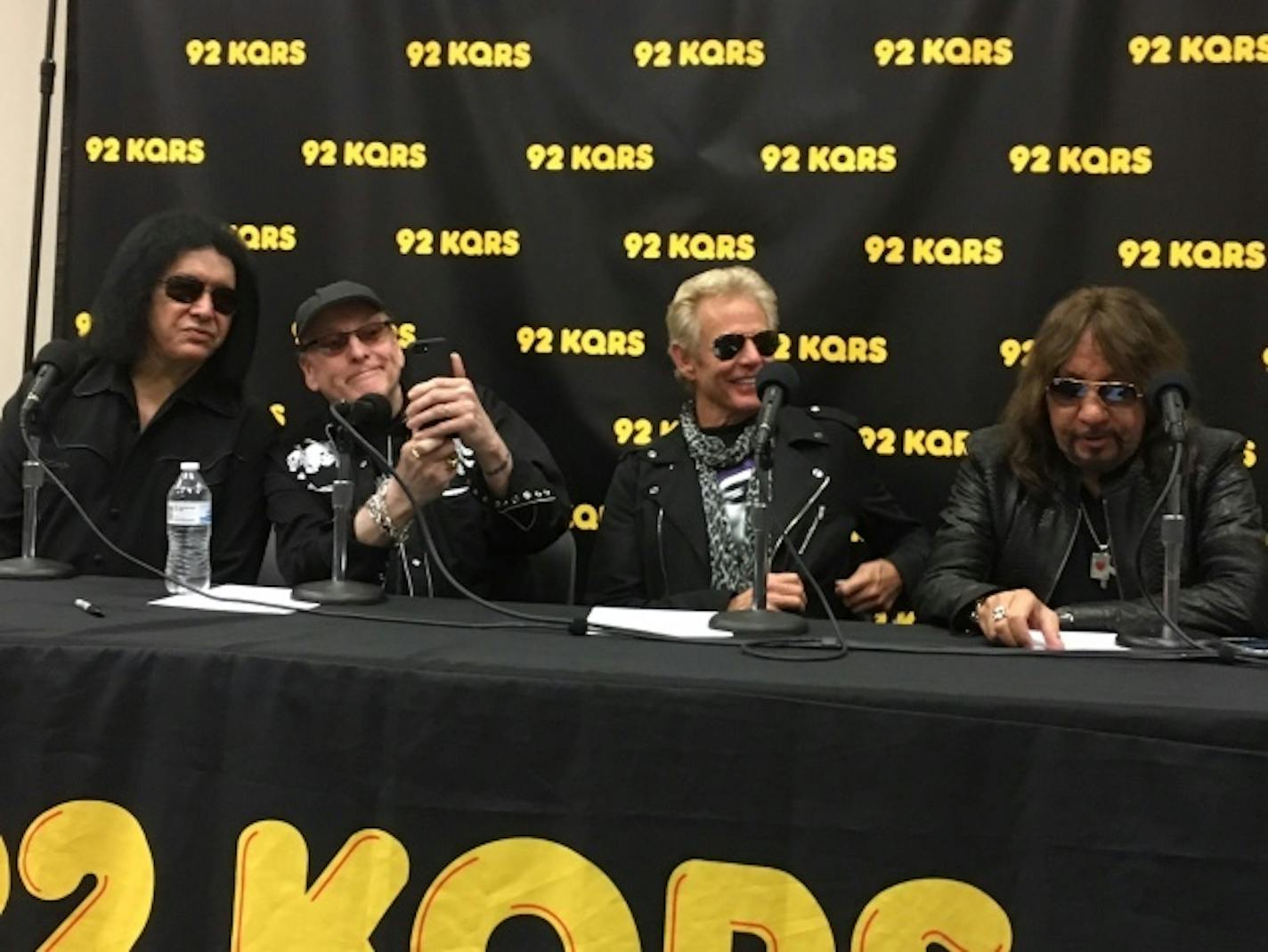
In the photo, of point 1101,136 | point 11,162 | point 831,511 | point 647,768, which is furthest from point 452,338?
point 647,768

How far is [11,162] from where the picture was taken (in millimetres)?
3309

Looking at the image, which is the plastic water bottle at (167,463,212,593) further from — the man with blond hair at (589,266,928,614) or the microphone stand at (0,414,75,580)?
the man with blond hair at (589,266,928,614)

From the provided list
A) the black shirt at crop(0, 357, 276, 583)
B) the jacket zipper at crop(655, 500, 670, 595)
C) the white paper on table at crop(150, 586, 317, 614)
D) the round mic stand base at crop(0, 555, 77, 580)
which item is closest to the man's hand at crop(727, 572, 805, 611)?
the jacket zipper at crop(655, 500, 670, 595)

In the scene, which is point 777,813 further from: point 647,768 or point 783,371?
point 783,371

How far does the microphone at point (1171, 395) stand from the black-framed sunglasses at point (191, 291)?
1.82m

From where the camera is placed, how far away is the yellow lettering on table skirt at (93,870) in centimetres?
165

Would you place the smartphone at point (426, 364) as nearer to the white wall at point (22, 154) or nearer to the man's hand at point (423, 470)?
the man's hand at point (423, 470)

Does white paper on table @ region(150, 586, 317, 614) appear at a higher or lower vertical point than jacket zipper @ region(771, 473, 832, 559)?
lower

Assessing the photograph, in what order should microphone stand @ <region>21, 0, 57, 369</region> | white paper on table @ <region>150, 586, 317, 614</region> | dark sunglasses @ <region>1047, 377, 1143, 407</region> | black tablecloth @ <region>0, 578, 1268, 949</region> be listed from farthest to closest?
microphone stand @ <region>21, 0, 57, 369</region>
dark sunglasses @ <region>1047, 377, 1143, 407</region>
white paper on table @ <region>150, 586, 317, 614</region>
black tablecloth @ <region>0, 578, 1268, 949</region>

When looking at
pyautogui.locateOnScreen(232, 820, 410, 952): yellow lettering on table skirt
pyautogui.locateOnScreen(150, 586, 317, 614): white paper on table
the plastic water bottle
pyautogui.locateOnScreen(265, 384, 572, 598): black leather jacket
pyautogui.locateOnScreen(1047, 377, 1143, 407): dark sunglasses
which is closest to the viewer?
pyautogui.locateOnScreen(232, 820, 410, 952): yellow lettering on table skirt

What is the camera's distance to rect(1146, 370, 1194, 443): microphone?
5.94ft

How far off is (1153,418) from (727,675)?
3.71 ft

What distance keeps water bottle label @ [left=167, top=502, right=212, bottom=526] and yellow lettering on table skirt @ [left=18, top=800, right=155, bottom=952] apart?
0.78m

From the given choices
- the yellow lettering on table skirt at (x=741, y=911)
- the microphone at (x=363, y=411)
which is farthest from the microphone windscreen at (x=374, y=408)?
the yellow lettering on table skirt at (x=741, y=911)
